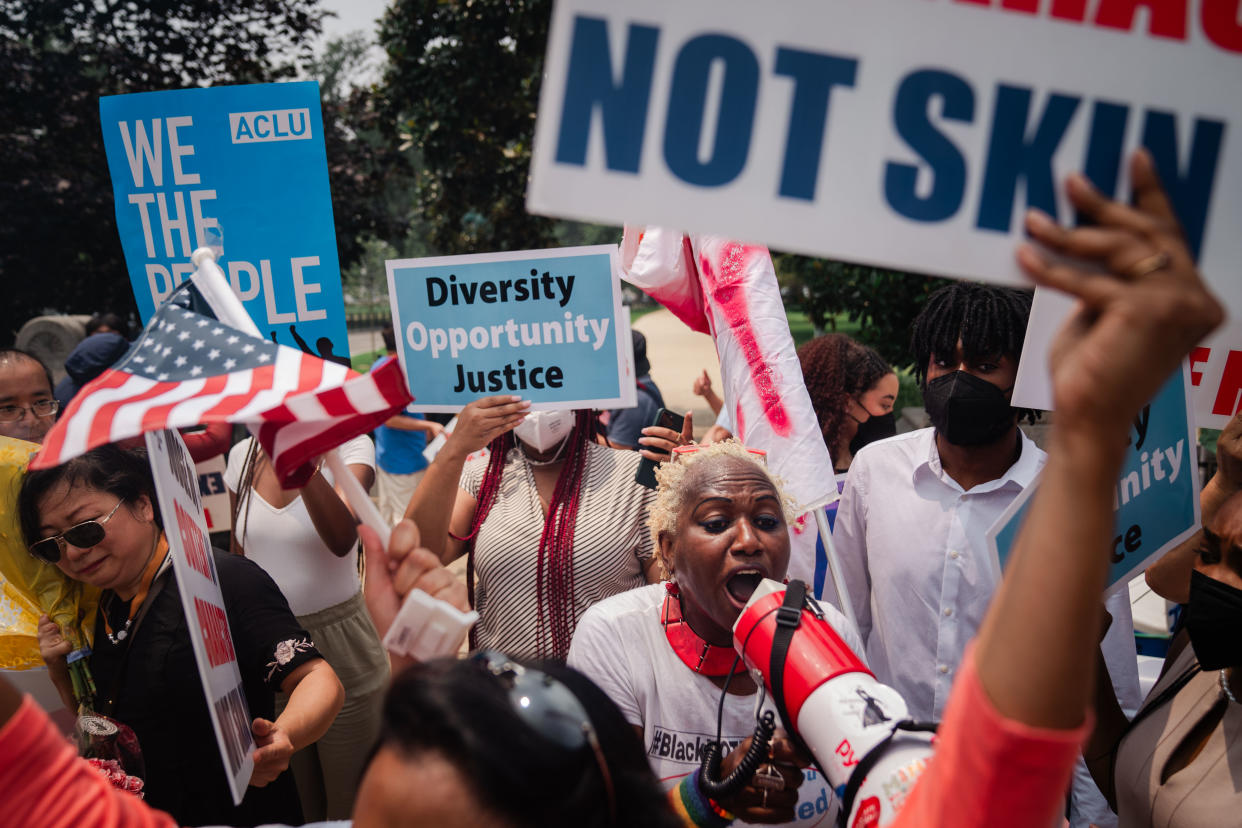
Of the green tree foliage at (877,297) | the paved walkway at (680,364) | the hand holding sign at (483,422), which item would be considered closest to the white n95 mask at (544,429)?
the hand holding sign at (483,422)

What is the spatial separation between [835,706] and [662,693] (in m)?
0.77

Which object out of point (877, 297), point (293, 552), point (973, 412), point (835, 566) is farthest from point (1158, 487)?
point (877, 297)

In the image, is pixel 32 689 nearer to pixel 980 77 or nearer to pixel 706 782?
pixel 706 782

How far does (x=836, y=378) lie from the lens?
4195mm

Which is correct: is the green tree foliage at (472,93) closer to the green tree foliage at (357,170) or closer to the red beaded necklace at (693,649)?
the green tree foliage at (357,170)

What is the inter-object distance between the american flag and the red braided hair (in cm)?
143

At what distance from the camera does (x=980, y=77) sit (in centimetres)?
112

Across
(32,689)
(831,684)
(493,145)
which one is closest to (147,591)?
(32,689)

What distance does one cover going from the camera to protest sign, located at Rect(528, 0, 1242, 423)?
109 cm

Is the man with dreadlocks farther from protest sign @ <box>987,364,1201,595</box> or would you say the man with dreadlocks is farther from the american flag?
the american flag

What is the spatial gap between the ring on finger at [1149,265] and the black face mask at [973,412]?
1868mm

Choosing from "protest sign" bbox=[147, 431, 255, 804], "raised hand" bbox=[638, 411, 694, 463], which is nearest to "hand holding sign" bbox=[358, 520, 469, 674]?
"protest sign" bbox=[147, 431, 255, 804]

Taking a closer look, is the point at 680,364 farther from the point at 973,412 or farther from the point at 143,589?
the point at 143,589

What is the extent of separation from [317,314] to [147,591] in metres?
1.02
